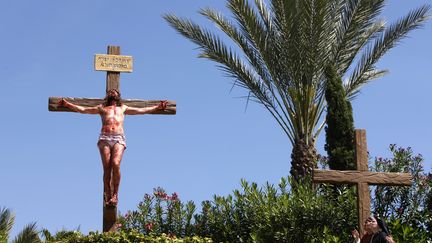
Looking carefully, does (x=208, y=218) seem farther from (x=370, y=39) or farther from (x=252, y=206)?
(x=370, y=39)

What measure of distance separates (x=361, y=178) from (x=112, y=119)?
4.36m

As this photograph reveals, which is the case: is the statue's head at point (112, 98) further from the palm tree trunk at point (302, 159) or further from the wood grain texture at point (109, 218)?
the palm tree trunk at point (302, 159)

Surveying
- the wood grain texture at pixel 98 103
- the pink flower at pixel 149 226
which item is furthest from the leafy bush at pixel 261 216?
the wood grain texture at pixel 98 103

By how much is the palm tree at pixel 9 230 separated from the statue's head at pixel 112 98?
3.17m

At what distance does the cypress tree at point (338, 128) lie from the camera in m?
18.1

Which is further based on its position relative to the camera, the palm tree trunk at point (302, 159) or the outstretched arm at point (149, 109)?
the palm tree trunk at point (302, 159)

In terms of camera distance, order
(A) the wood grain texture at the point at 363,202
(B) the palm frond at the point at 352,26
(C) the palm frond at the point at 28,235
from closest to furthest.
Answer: (C) the palm frond at the point at 28,235 < (A) the wood grain texture at the point at 363,202 < (B) the palm frond at the point at 352,26

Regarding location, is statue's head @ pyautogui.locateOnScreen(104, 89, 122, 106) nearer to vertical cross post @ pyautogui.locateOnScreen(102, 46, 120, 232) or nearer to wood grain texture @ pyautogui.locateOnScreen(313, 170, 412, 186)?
vertical cross post @ pyautogui.locateOnScreen(102, 46, 120, 232)

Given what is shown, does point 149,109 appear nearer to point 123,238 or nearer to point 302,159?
point 123,238

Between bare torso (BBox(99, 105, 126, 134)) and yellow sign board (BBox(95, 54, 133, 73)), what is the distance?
70 centimetres

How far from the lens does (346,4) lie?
67.5ft

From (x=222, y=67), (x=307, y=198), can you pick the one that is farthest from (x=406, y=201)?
(x=222, y=67)

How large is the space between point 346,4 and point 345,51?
3.80 ft

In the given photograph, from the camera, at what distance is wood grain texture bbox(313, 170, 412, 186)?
1390 cm
